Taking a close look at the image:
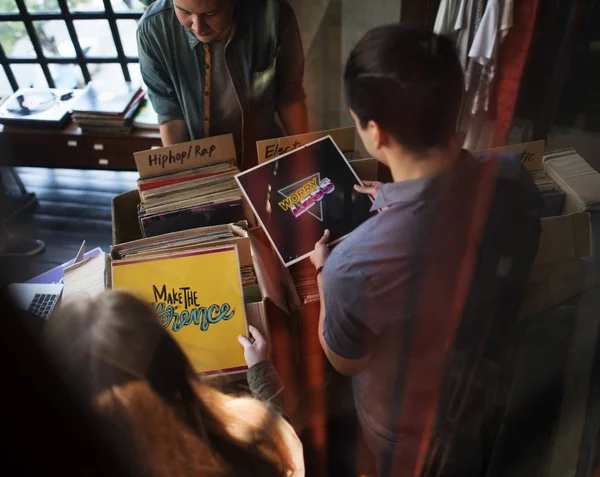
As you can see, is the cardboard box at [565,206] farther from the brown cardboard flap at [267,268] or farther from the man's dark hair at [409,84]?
the man's dark hair at [409,84]

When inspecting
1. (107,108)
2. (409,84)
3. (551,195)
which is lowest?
(107,108)

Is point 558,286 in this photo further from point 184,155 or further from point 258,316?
point 184,155

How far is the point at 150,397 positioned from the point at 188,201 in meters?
0.53

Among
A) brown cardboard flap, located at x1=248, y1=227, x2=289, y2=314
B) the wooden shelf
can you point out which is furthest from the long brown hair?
the wooden shelf

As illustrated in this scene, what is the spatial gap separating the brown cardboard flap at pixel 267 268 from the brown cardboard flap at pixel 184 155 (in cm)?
20

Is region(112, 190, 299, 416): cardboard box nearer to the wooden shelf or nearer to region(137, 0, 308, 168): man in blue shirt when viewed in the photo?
region(137, 0, 308, 168): man in blue shirt

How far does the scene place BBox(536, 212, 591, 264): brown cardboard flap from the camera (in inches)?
29.9

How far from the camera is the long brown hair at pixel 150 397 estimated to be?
0.38 m

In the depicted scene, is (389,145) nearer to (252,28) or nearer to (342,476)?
(252,28)

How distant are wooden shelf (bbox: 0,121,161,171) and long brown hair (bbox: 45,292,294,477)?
1.41 m

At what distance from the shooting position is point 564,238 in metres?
0.77

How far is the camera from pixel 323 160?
920 millimetres

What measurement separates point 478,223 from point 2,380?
0.55 metres

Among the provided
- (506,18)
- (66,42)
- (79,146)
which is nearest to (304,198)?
(506,18)
